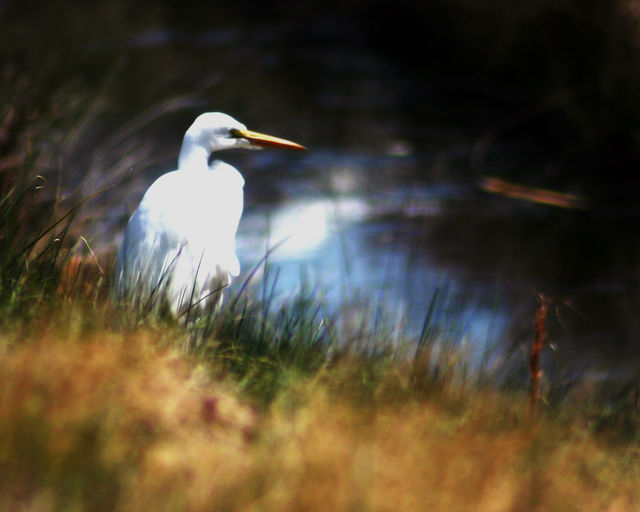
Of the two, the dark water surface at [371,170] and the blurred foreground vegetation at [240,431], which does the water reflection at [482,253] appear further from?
the blurred foreground vegetation at [240,431]

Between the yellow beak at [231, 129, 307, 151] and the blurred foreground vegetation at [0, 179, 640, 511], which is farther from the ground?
the yellow beak at [231, 129, 307, 151]

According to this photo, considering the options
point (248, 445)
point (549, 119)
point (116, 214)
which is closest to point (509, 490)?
point (248, 445)

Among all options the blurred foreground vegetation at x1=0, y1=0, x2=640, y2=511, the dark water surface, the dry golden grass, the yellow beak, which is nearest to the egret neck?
the yellow beak

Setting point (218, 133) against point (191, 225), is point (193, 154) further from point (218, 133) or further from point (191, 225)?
point (191, 225)

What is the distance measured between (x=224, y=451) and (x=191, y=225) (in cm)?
133

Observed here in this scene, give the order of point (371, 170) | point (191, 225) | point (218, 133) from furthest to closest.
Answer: point (371, 170)
point (218, 133)
point (191, 225)

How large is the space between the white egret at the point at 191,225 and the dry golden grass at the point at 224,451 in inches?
30.5

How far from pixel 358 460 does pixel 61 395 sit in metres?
0.49

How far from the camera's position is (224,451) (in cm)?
154

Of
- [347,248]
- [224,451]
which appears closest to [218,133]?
[224,451]

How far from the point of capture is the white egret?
273 cm

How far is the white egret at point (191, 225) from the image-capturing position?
273 cm

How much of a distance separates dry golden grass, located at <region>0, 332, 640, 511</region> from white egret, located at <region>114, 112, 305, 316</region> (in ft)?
2.54

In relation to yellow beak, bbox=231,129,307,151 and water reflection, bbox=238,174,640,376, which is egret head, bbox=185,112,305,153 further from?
water reflection, bbox=238,174,640,376
